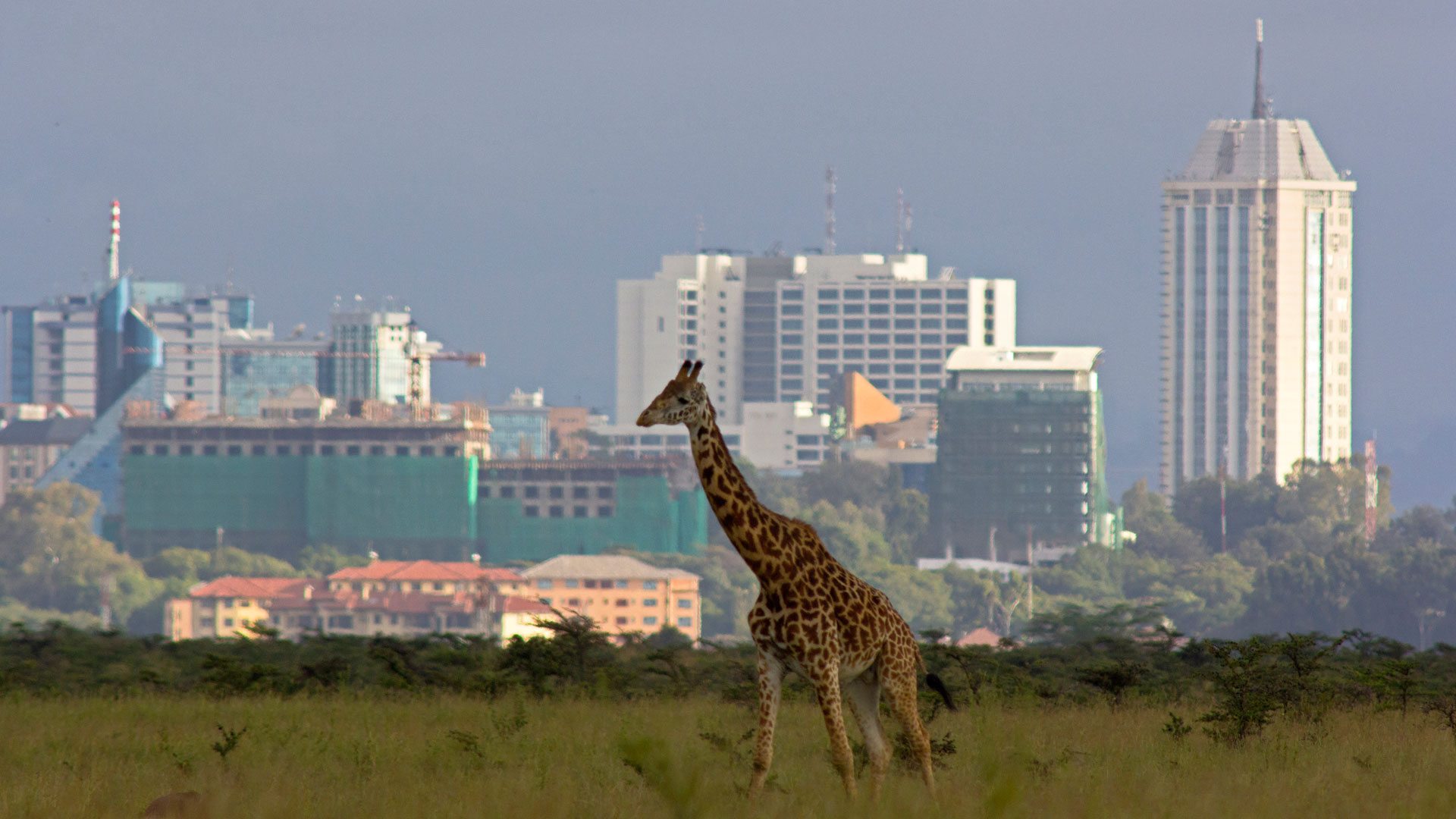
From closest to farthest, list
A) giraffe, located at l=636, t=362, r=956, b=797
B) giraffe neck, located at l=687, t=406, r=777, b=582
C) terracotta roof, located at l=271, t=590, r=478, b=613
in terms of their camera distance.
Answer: giraffe, located at l=636, t=362, r=956, b=797 < giraffe neck, located at l=687, t=406, r=777, b=582 < terracotta roof, located at l=271, t=590, r=478, b=613

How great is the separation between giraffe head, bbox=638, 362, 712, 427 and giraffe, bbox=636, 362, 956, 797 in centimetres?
1

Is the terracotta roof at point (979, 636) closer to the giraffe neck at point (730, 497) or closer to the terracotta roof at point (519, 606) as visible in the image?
the terracotta roof at point (519, 606)

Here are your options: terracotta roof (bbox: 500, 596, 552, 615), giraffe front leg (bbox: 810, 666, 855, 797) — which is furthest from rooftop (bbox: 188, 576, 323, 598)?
giraffe front leg (bbox: 810, 666, 855, 797)

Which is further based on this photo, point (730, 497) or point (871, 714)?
point (871, 714)

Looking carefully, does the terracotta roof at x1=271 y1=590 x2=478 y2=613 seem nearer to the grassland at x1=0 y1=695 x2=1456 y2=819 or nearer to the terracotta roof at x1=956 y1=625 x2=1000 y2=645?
the terracotta roof at x1=956 y1=625 x2=1000 y2=645

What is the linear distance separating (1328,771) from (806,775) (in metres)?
4.35

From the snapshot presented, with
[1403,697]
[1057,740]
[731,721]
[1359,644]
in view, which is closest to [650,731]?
[731,721]

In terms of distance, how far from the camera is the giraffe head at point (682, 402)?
55.6ft

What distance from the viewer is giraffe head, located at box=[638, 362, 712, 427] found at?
55.6 feet

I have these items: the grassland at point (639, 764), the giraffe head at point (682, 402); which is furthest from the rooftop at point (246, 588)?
the giraffe head at point (682, 402)

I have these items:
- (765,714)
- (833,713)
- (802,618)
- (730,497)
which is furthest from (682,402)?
(833,713)

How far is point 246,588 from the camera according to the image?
19388cm

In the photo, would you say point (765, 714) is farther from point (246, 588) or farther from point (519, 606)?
point (246, 588)

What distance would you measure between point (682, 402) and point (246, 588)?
182 meters
